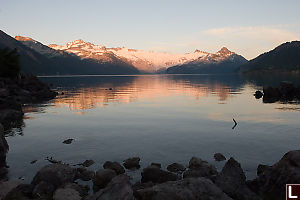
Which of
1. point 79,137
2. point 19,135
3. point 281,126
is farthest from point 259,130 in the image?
point 19,135

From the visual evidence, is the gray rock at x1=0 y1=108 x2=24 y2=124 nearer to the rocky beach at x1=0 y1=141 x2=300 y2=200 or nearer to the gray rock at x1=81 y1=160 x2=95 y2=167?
the gray rock at x1=81 y1=160 x2=95 y2=167

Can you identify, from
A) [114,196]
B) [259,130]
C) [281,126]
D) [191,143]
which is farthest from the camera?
[281,126]

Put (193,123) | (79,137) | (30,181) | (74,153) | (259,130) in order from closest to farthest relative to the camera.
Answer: (30,181) < (74,153) < (79,137) < (259,130) < (193,123)

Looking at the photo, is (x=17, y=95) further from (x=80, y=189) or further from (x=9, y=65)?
(x=80, y=189)

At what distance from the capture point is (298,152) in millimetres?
16188

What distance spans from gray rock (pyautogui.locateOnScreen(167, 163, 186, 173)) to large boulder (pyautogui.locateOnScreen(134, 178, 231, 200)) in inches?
260

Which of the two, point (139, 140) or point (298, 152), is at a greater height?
point (298, 152)

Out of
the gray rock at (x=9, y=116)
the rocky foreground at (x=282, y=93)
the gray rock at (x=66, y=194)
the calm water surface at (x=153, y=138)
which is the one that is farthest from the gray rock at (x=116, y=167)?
the rocky foreground at (x=282, y=93)

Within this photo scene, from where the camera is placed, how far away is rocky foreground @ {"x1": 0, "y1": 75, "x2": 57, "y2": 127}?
143 feet

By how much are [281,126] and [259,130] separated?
4.70m

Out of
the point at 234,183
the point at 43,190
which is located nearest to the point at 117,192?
the point at 43,190

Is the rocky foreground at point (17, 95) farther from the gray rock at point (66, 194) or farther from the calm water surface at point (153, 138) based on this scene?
the gray rock at point (66, 194)

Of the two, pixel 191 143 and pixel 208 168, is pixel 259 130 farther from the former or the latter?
pixel 208 168

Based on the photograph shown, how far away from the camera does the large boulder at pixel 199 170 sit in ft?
62.1
